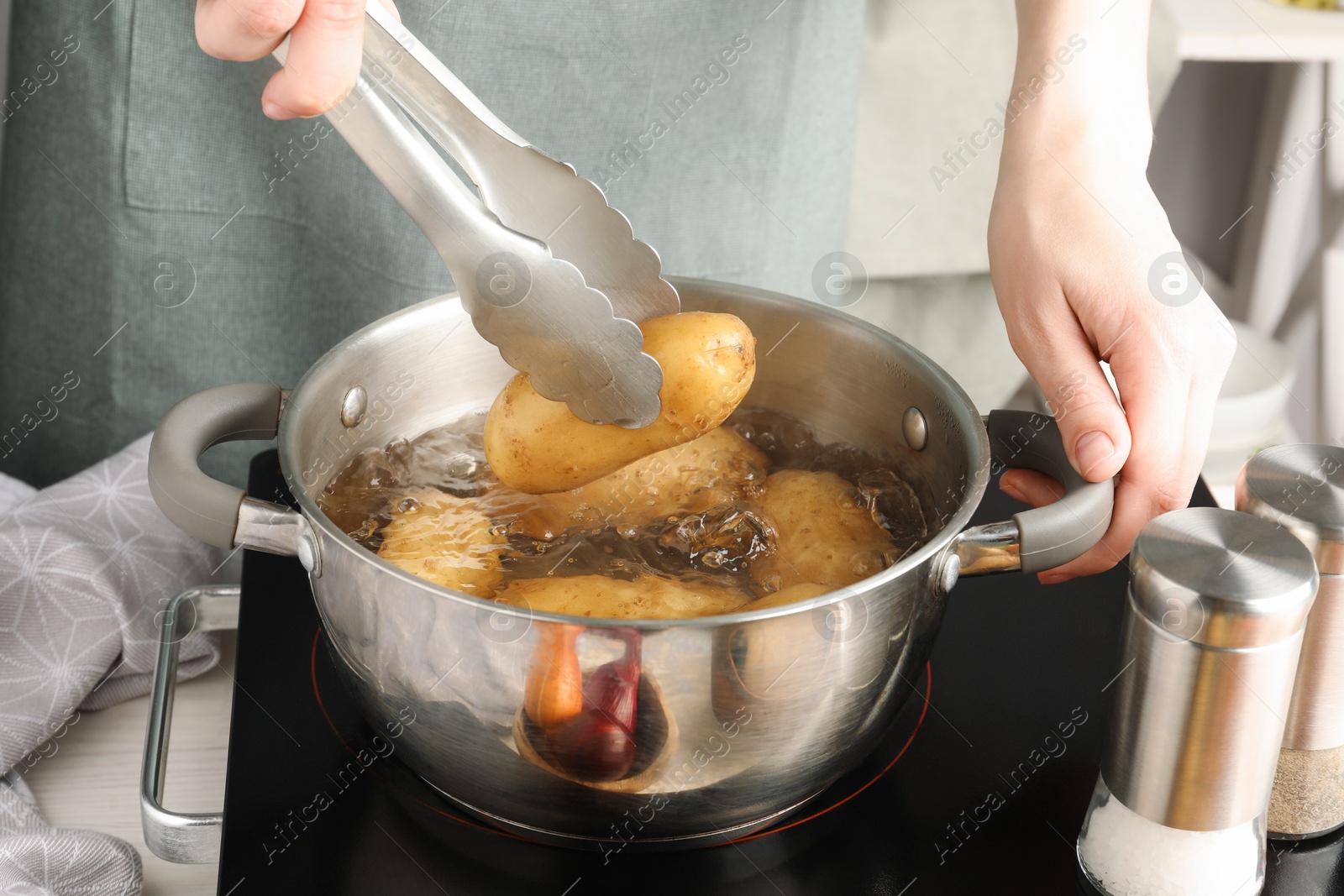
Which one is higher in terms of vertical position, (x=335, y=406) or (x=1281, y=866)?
(x=335, y=406)

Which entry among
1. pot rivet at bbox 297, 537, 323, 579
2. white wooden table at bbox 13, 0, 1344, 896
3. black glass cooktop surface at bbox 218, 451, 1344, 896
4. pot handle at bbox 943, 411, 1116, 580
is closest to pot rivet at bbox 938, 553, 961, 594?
pot handle at bbox 943, 411, 1116, 580

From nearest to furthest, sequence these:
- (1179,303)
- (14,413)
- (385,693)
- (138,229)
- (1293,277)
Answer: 1. (385,693)
2. (1179,303)
3. (138,229)
4. (14,413)
5. (1293,277)

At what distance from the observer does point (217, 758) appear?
652 millimetres

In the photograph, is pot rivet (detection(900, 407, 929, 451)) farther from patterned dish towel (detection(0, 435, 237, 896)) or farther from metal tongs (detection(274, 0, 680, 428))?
patterned dish towel (detection(0, 435, 237, 896))

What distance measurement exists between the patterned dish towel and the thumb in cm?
53

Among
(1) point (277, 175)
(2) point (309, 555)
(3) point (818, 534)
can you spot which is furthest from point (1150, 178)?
(2) point (309, 555)

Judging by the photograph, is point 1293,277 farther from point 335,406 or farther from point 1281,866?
point 335,406

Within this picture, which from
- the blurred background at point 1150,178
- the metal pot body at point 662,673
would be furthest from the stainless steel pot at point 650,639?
the blurred background at point 1150,178

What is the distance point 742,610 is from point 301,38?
30 cm

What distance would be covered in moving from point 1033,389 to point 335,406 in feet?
6.05

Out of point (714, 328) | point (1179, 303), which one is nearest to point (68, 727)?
point (714, 328)

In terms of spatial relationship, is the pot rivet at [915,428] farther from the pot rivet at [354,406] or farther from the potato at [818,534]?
the pot rivet at [354,406]

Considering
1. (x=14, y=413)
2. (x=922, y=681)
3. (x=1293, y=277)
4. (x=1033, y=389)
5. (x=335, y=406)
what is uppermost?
(x=335, y=406)

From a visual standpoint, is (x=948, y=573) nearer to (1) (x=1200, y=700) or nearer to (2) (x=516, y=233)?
(1) (x=1200, y=700)
